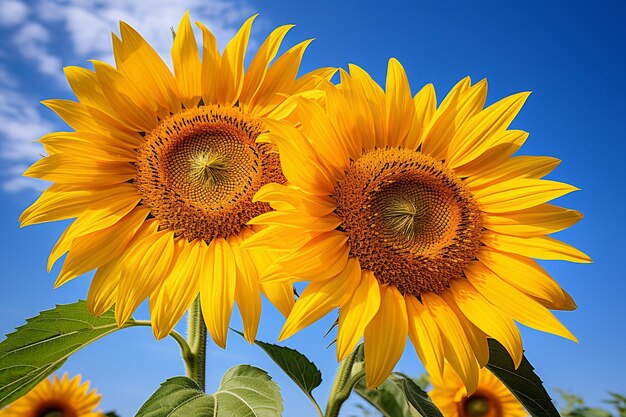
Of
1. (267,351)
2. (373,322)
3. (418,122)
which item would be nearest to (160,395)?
(267,351)

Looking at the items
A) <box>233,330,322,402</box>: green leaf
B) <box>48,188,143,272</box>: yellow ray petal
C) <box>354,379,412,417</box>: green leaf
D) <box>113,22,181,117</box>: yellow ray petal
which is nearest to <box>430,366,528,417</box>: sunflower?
<box>354,379,412,417</box>: green leaf

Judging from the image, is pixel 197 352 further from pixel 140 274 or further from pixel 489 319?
pixel 489 319

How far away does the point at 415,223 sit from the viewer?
2785mm

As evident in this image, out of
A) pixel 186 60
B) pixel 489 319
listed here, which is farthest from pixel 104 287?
pixel 489 319

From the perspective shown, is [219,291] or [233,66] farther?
[233,66]

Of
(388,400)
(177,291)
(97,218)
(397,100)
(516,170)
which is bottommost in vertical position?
(388,400)

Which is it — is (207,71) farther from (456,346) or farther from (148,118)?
(456,346)

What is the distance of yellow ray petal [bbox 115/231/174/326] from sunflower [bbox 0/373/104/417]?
2.71m

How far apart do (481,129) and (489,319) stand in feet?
2.61

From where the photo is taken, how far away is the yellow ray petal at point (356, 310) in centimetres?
221

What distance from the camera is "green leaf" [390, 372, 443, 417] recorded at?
105 inches

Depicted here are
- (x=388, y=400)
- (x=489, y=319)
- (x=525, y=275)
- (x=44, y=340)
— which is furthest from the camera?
(x=388, y=400)

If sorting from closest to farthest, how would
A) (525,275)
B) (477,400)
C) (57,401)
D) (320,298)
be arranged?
1. (320,298)
2. (525,275)
3. (477,400)
4. (57,401)

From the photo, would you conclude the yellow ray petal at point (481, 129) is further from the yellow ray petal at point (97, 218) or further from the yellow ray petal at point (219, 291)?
the yellow ray petal at point (97, 218)
